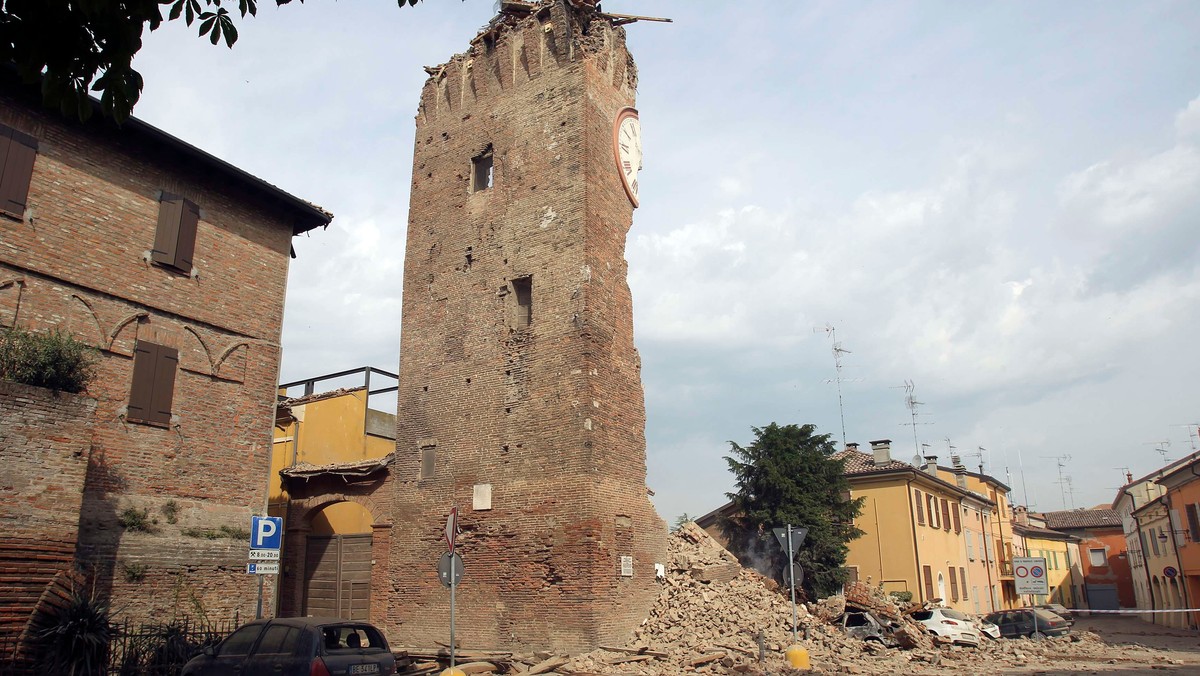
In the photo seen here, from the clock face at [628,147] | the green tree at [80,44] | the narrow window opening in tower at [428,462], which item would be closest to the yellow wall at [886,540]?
the clock face at [628,147]

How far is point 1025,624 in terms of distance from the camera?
78.8 feet

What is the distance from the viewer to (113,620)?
42.1 feet

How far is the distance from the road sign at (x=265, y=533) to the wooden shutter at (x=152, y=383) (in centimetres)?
452

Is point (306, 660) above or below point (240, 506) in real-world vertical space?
below

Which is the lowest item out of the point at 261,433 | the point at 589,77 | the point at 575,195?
the point at 261,433

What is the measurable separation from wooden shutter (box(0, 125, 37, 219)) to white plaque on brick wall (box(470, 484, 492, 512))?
9411 mm

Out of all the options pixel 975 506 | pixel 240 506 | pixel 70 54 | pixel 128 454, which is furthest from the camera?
pixel 975 506

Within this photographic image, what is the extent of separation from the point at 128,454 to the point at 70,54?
1026 centimetres

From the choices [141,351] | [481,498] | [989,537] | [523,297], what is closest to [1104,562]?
[989,537]

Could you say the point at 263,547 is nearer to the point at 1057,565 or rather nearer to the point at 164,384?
the point at 164,384

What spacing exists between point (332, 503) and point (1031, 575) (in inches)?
619

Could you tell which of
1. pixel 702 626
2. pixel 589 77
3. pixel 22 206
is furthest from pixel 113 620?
pixel 589 77

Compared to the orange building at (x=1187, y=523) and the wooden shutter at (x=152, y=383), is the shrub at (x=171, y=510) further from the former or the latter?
the orange building at (x=1187, y=523)

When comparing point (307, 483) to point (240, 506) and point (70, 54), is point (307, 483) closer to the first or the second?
point (240, 506)
